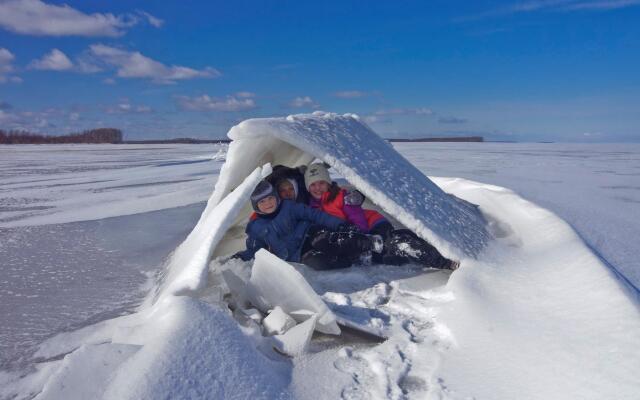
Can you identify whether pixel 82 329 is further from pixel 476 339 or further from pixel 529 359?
pixel 529 359

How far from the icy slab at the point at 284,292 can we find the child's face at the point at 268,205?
1287 millimetres

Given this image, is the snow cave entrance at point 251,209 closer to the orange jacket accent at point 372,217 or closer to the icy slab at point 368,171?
the icy slab at point 368,171

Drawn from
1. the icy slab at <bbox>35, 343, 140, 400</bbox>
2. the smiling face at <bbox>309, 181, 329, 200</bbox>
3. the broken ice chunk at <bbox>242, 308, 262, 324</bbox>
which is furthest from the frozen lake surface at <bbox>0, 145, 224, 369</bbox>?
the smiling face at <bbox>309, 181, 329, 200</bbox>

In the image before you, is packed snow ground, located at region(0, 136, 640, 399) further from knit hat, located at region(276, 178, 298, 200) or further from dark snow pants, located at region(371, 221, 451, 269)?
knit hat, located at region(276, 178, 298, 200)

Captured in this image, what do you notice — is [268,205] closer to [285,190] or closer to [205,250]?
[285,190]

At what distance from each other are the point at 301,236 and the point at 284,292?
148cm

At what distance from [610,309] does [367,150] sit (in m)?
2.28

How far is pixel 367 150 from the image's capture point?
3947 millimetres

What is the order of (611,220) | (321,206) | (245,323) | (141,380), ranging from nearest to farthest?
(141,380), (245,323), (321,206), (611,220)

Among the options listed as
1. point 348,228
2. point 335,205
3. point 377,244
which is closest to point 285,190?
point 335,205

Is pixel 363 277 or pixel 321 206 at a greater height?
pixel 321 206

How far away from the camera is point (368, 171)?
3396mm

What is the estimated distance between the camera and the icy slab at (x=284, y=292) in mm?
2215

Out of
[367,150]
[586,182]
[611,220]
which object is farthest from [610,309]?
[586,182]
